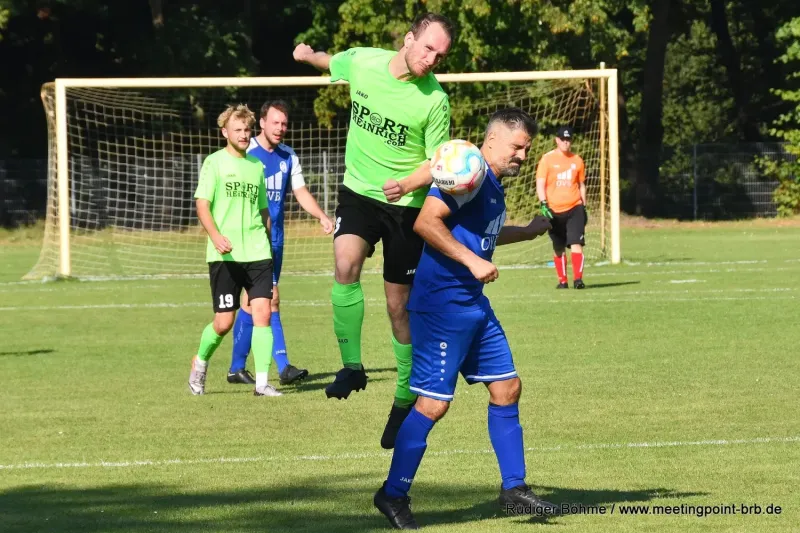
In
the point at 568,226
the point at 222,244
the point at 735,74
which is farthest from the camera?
the point at 735,74

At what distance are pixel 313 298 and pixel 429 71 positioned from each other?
39.2ft

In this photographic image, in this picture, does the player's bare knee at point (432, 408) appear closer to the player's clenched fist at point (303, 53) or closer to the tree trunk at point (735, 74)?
the player's clenched fist at point (303, 53)

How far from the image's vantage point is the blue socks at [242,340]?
37.4ft

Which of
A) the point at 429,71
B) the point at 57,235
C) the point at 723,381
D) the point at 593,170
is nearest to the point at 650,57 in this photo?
the point at 593,170

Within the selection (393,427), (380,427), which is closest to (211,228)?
(380,427)

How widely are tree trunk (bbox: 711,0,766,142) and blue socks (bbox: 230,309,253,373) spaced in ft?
136

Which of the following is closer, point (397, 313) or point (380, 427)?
point (397, 313)

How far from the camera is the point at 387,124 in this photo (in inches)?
306

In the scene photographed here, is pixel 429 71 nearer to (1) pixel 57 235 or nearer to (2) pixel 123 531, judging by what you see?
(2) pixel 123 531

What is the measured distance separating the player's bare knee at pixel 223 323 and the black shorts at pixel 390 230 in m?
2.78

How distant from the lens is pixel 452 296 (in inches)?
244

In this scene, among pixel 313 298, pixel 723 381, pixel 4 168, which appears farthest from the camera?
pixel 4 168

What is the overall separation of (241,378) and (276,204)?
62.9 inches

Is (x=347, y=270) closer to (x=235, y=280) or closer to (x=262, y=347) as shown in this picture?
(x=262, y=347)
